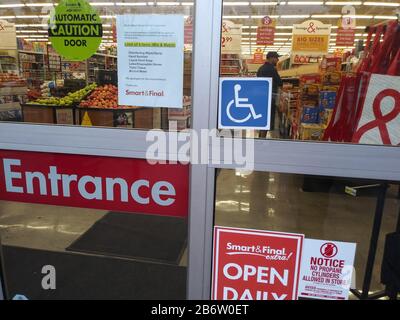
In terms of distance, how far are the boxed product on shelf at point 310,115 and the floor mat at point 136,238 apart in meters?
1.47

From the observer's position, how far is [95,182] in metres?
1.41

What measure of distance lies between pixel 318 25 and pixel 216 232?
5824mm

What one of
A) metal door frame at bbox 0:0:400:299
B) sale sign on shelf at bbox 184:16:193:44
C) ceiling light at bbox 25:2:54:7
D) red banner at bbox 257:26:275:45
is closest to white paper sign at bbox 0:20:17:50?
ceiling light at bbox 25:2:54:7

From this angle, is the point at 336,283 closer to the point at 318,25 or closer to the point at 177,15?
the point at 177,15

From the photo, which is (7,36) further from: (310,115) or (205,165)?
(310,115)

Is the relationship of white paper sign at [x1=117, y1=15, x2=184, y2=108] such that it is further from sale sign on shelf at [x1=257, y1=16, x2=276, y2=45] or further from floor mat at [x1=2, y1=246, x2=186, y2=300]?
sale sign on shelf at [x1=257, y1=16, x2=276, y2=45]

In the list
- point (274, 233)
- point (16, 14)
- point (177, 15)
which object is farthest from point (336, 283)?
point (16, 14)

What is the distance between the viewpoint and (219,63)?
121 cm

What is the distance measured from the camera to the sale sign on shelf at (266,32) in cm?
562

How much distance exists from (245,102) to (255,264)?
677 millimetres

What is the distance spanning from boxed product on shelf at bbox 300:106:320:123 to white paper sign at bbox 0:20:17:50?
90.5 inches

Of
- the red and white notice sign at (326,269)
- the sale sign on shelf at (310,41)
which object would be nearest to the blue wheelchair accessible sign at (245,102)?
the red and white notice sign at (326,269)

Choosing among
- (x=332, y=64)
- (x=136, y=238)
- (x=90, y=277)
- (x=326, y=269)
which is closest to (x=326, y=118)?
(x=326, y=269)
